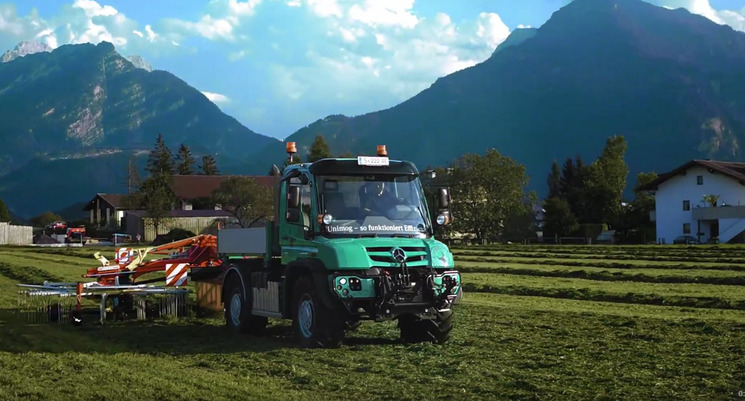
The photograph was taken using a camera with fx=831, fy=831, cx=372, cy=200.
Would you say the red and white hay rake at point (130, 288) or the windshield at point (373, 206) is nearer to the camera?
the windshield at point (373, 206)

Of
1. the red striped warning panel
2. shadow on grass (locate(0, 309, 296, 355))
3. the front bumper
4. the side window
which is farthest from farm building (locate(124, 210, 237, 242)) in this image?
the front bumper

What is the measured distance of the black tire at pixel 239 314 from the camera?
17.4 m

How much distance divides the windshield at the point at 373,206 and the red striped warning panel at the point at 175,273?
817 centimetres

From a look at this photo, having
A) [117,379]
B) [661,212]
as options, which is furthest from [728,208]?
[117,379]

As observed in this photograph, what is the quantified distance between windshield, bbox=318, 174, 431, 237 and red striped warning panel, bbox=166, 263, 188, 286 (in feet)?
26.8

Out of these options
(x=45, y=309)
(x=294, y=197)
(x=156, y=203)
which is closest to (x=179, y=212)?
(x=156, y=203)

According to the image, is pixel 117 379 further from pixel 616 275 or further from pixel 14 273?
pixel 14 273

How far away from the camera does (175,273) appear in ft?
72.6

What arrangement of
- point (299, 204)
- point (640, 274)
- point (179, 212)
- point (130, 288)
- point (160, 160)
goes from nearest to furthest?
point (299, 204) < point (130, 288) < point (640, 274) < point (179, 212) < point (160, 160)

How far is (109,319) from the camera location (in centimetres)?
2073

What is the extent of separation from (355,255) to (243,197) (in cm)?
9334

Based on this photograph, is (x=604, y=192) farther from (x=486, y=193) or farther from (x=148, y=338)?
(x=148, y=338)

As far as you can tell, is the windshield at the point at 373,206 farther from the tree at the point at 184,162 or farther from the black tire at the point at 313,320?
the tree at the point at 184,162

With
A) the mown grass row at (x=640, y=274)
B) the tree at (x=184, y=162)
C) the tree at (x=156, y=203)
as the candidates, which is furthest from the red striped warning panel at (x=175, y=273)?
the tree at (x=184, y=162)
